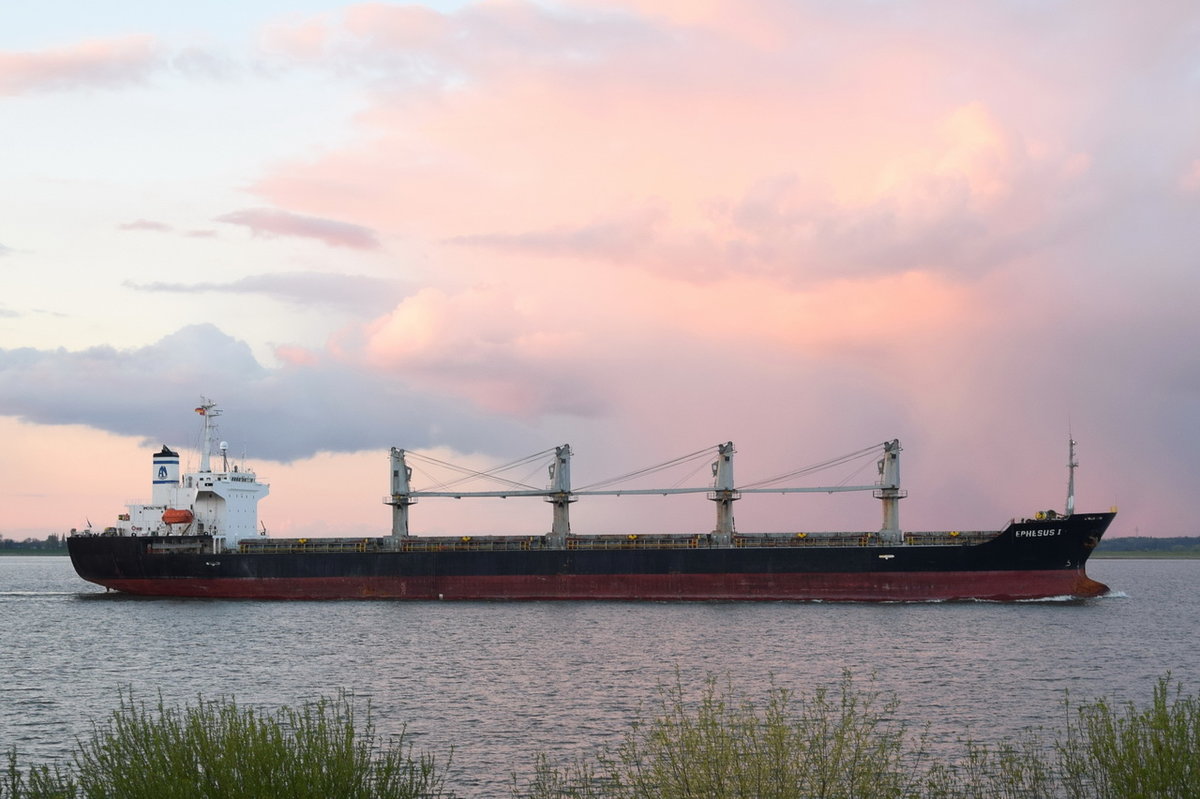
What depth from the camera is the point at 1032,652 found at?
1371 inches

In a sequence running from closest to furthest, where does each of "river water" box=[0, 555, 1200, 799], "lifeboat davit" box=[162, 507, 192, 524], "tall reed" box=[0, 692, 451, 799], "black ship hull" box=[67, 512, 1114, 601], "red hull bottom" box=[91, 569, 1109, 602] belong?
"tall reed" box=[0, 692, 451, 799] < "river water" box=[0, 555, 1200, 799] < "black ship hull" box=[67, 512, 1114, 601] < "red hull bottom" box=[91, 569, 1109, 602] < "lifeboat davit" box=[162, 507, 192, 524]

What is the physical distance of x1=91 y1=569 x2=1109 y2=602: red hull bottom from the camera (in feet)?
167

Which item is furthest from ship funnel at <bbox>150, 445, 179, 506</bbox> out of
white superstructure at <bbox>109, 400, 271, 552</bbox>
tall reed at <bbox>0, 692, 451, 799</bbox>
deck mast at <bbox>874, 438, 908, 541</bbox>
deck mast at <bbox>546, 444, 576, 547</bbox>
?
tall reed at <bbox>0, 692, 451, 799</bbox>

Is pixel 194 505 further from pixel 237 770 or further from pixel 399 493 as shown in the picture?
pixel 237 770

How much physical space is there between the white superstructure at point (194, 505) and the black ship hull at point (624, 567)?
4.00 feet

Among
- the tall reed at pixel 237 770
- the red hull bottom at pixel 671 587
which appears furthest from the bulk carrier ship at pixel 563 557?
the tall reed at pixel 237 770

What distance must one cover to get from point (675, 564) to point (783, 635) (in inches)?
579

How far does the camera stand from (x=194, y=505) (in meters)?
62.6

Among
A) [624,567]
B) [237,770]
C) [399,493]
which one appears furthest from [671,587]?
[237,770]

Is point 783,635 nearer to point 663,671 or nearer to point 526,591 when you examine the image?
point 663,671

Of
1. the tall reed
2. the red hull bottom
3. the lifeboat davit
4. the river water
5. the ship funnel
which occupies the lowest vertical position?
the river water

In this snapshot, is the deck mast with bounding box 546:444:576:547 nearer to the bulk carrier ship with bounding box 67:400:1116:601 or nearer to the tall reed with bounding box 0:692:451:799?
the bulk carrier ship with bounding box 67:400:1116:601

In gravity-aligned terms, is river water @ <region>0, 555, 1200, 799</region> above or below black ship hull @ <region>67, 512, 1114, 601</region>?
below

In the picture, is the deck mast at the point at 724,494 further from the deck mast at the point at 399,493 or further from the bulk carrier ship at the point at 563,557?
the deck mast at the point at 399,493
